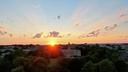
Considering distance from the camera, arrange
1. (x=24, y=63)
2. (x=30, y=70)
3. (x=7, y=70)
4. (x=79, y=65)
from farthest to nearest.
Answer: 1. (x=79, y=65)
2. (x=7, y=70)
3. (x=24, y=63)
4. (x=30, y=70)

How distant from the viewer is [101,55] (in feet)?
218

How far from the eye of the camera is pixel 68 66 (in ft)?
182

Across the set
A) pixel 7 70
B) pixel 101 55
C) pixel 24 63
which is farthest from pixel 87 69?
pixel 101 55

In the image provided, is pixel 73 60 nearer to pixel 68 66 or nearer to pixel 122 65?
pixel 68 66

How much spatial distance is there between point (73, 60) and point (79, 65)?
1.74 m

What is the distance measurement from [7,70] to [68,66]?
990 cm

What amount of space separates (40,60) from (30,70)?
2.69 meters

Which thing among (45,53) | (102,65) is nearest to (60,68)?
(102,65)

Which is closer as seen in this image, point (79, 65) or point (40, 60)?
point (40, 60)

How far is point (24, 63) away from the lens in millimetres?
46969

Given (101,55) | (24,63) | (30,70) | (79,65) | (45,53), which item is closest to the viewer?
(30,70)

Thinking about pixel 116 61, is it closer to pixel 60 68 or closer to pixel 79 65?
pixel 79 65

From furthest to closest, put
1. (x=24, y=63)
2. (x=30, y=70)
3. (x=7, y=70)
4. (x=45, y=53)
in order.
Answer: (x=45, y=53) → (x=7, y=70) → (x=24, y=63) → (x=30, y=70)

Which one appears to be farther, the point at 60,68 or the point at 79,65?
the point at 79,65
